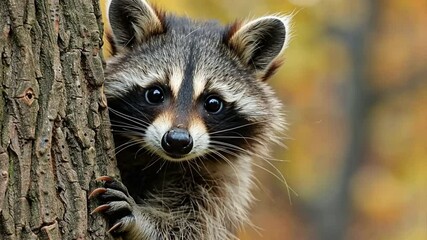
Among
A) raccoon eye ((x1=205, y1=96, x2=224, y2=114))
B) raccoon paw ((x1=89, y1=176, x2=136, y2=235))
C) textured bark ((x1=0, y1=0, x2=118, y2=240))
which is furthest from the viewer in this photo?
raccoon eye ((x1=205, y1=96, x2=224, y2=114))

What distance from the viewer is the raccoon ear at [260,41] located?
539cm

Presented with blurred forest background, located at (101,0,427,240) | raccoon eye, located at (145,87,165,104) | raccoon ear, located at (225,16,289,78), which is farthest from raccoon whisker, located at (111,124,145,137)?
blurred forest background, located at (101,0,427,240)

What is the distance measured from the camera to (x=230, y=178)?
17.3ft

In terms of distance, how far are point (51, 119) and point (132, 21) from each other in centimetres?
154

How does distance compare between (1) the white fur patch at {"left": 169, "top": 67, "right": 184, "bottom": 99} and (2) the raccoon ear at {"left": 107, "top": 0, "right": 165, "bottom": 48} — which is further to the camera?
(2) the raccoon ear at {"left": 107, "top": 0, "right": 165, "bottom": 48}

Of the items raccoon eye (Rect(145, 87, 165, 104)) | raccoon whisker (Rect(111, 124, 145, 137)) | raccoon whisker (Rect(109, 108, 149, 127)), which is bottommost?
raccoon whisker (Rect(111, 124, 145, 137))

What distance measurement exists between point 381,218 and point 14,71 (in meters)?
10.8

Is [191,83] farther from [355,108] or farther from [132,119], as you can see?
[355,108]

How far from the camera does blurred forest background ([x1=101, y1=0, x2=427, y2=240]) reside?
12266 millimetres

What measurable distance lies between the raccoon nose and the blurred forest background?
650cm

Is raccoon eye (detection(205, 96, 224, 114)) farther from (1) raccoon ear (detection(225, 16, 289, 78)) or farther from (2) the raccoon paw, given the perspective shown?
(2) the raccoon paw

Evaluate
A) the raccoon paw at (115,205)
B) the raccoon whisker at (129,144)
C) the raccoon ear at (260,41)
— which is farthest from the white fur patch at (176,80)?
the raccoon paw at (115,205)

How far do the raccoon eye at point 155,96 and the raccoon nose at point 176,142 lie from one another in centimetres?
32

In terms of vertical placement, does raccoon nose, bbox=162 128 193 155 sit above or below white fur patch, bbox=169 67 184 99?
below
